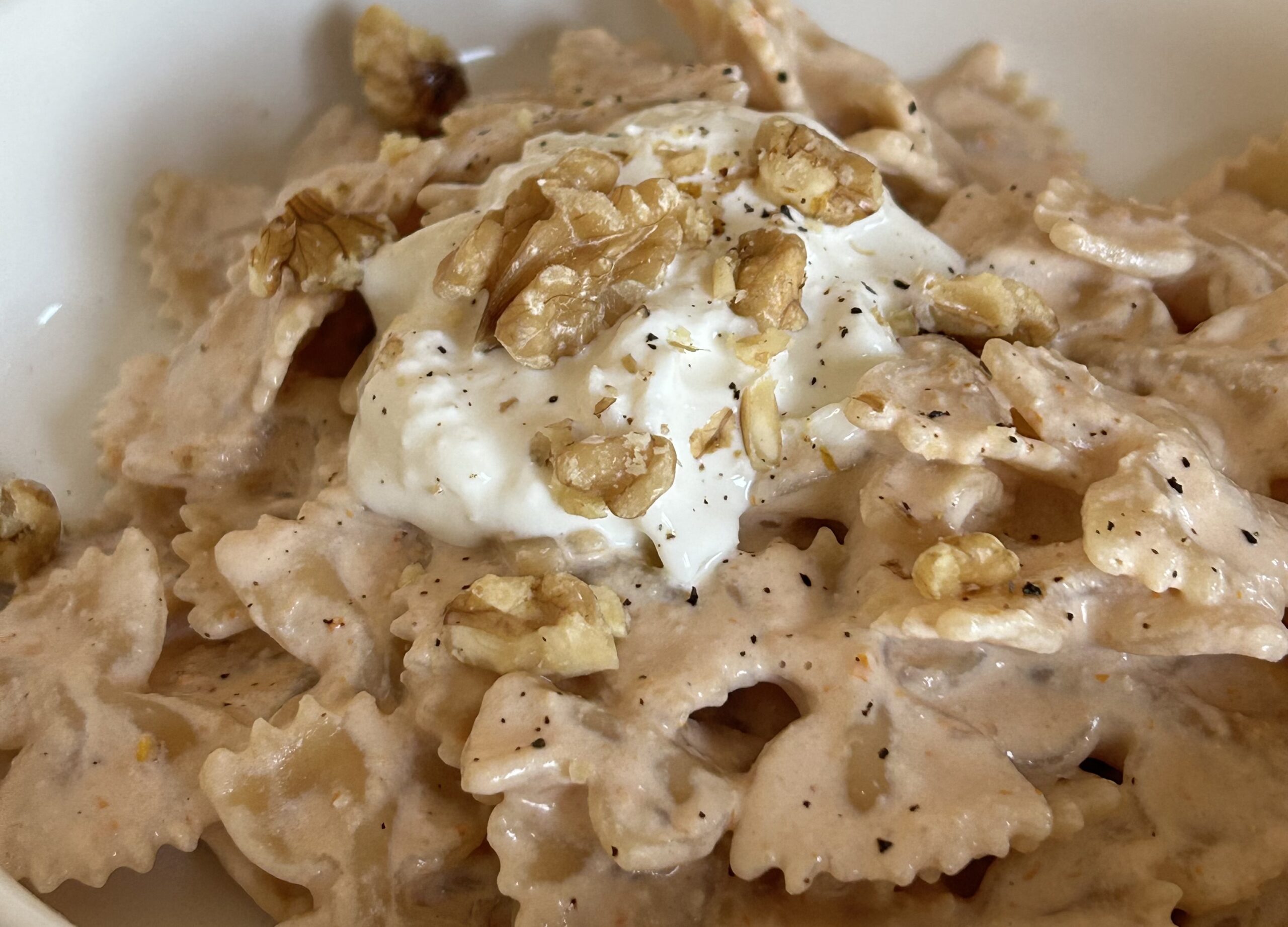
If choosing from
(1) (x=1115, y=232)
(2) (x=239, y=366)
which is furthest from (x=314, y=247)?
(1) (x=1115, y=232)

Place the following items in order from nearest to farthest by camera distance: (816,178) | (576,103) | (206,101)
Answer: (816,178) → (576,103) → (206,101)

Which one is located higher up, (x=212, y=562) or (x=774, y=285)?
(x=774, y=285)

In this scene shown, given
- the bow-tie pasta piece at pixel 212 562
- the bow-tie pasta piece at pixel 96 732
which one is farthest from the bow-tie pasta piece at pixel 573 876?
the bow-tie pasta piece at pixel 212 562

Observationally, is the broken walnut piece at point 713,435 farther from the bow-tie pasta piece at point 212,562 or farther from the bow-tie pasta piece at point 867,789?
the bow-tie pasta piece at point 212,562

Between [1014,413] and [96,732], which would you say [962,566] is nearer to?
[1014,413]

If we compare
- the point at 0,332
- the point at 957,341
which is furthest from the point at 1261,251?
the point at 0,332

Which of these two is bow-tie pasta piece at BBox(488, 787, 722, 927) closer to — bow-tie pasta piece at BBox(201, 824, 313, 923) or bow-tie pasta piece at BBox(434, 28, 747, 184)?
bow-tie pasta piece at BBox(201, 824, 313, 923)
